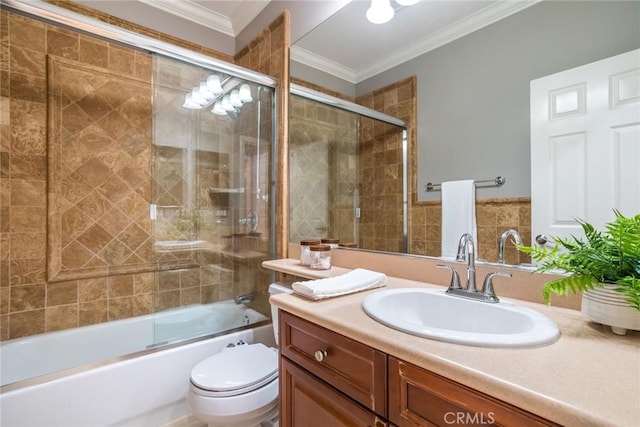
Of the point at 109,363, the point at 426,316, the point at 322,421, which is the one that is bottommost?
the point at 109,363

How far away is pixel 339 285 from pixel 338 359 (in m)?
0.29

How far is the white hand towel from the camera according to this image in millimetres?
A: 1087

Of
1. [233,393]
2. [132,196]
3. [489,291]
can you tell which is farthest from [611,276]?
[132,196]

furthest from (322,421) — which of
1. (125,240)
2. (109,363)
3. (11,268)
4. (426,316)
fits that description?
(11,268)

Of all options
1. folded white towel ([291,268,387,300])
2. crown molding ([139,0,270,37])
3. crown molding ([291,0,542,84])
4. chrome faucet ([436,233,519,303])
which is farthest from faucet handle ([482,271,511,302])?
crown molding ([139,0,270,37])

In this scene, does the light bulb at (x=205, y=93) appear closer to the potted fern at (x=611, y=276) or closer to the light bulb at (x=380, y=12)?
the light bulb at (x=380, y=12)

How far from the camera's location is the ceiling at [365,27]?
112 centimetres

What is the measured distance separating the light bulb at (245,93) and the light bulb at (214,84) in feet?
0.45

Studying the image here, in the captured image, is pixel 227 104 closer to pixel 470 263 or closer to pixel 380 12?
pixel 380 12

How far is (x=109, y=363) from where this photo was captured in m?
1.41

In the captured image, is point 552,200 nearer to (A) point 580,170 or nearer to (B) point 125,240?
(A) point 580,170

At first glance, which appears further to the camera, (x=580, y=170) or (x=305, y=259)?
(x=305, y=259)

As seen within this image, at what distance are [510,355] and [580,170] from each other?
0.65m

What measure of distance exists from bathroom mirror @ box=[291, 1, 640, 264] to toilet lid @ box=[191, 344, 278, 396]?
890mm
